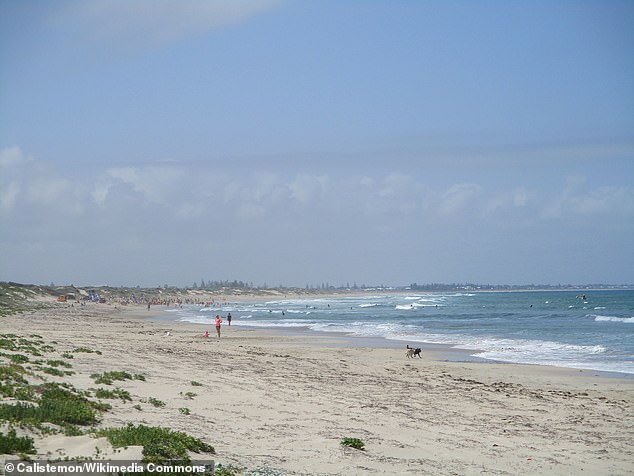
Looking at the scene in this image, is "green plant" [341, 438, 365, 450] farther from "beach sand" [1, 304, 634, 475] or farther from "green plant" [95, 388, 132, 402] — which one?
"green plant" [95, 388, 132, 402]

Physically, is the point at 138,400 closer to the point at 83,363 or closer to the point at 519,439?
the point at 83,363

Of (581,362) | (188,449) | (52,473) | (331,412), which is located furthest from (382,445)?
(581,362)

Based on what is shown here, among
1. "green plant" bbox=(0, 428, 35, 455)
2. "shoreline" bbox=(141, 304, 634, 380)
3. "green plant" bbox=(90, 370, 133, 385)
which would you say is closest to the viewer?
"green plant" bbox=(0, 428, 35, 455)

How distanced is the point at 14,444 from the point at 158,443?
1.67 meters

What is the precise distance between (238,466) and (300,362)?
15198mm

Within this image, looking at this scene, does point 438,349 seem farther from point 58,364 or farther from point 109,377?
point 109,377

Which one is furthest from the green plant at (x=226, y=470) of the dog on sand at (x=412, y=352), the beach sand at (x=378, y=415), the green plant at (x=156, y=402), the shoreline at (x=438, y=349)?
the dog on sand at (x=412, y=352)

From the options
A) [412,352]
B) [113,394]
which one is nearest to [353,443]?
[113,394]

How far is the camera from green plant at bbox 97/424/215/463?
7.62 m

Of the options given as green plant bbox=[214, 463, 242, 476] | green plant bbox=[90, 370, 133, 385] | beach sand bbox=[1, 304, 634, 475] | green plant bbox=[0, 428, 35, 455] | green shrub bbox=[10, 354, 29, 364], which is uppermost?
green shrub bbox=[10, 354, 29, 364]

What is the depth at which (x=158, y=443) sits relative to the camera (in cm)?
794

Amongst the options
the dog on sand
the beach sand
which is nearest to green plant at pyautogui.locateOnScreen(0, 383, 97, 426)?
the beach sand

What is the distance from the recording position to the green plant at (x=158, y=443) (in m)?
7.62

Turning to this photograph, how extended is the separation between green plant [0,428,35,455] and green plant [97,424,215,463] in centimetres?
95
